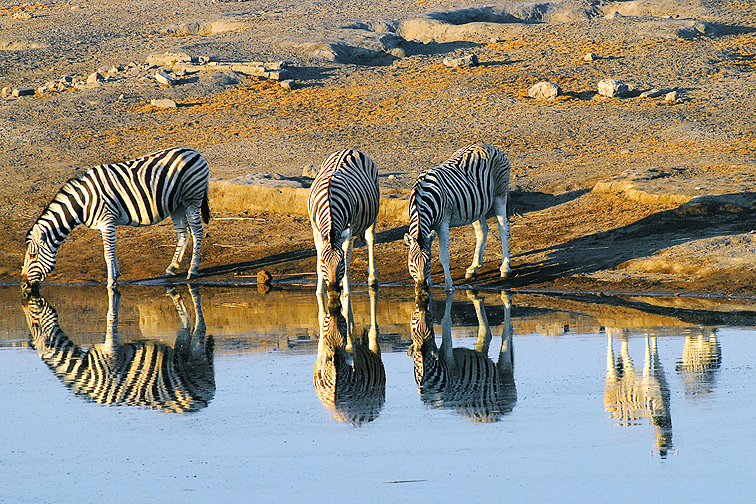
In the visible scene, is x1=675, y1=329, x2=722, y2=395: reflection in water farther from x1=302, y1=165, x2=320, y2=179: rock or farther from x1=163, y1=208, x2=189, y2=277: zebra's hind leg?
x1=302, y1=165, x2=320, y2=179: rock

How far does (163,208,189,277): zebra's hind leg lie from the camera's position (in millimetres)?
15484

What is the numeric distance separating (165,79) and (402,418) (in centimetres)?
2072

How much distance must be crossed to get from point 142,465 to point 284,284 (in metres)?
8.27

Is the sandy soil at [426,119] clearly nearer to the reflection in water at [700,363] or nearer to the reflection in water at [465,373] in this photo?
the reflection in water at [700,363]

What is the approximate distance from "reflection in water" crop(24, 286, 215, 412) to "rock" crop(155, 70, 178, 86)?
15354mm

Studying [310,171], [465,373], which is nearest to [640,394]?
[465,373]

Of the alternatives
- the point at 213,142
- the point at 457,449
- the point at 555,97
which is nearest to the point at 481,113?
the point at 555,97

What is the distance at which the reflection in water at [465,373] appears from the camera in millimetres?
7730

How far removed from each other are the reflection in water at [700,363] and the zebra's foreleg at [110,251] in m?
8.57

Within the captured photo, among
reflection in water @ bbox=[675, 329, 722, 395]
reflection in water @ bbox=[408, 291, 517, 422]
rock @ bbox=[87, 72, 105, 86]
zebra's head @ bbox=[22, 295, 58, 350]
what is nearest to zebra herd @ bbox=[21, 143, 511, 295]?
zebra's head @ bbox=[22, 295, 58, 350]

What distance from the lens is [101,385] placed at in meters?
8.64

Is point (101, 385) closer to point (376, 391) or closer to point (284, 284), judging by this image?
point (376, 391)

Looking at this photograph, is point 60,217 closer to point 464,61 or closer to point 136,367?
point 136,367

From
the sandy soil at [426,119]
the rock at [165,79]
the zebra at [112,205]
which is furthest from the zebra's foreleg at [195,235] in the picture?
the rock at [165,79]
